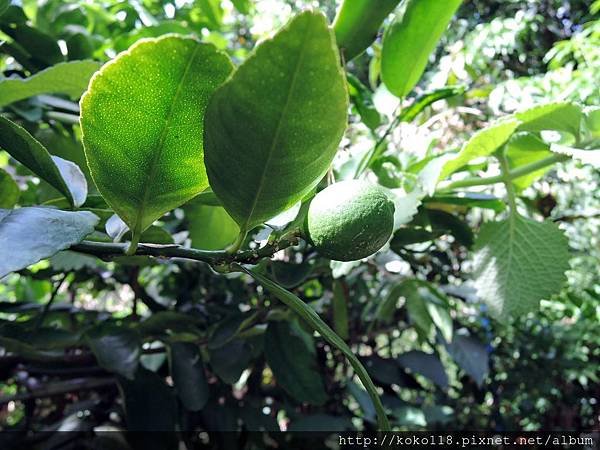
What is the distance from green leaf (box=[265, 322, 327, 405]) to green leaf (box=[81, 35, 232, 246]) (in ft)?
1.85

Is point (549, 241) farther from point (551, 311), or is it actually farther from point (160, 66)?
point (551, 311)

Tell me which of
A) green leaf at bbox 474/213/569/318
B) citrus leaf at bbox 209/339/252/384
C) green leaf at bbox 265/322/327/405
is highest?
green leaf at bbox 474/213/569/318

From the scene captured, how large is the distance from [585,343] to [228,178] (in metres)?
1.61

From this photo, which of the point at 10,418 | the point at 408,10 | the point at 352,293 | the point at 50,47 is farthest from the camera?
the point at 10,418

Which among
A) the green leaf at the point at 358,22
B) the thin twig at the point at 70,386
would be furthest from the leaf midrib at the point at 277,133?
the thin twig at the point at 70,386

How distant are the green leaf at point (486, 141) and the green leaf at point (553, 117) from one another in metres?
0.03

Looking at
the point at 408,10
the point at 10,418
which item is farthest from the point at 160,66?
the point at 10,418

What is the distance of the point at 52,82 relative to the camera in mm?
643

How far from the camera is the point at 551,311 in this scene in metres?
1.67

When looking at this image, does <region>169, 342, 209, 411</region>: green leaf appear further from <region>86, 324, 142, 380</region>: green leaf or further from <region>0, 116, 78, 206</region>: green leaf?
<region>0, 116, 78, 206</region>: green leaf

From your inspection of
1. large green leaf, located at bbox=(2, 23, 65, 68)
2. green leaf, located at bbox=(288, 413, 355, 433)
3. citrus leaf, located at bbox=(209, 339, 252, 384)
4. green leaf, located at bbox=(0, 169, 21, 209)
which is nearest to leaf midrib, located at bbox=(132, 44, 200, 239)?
green leaf, located at bbox=(0, 169, 21, 209)

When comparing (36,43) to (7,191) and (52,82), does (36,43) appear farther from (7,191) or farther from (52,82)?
(7,191)

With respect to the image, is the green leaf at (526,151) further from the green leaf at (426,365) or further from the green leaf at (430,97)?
the green leaf at (426,365)

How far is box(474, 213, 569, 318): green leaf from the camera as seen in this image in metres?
0.76
